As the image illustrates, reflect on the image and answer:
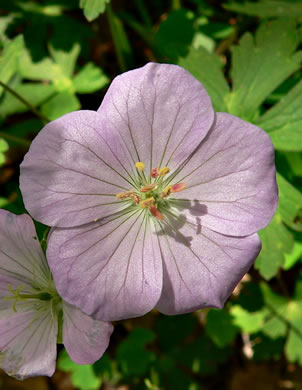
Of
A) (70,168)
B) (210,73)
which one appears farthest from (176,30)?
(70,168)

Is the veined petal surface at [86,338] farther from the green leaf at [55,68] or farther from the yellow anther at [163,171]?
→ the green leaf at [55,68]

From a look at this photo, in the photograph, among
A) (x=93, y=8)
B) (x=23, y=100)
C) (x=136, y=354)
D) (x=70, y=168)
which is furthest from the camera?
(x=136, y=354)

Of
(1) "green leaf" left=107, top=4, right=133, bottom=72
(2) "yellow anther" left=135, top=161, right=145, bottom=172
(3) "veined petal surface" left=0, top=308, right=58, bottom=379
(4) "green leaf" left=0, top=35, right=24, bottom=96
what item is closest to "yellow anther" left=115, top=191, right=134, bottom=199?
(2) "yellow anther" left=135, top=161, right=145, bottom=172

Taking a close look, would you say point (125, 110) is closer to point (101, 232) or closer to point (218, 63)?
point (101, 232)

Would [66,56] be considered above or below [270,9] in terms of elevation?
below

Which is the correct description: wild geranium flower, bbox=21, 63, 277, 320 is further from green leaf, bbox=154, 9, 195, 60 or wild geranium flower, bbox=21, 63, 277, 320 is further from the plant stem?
green leaf, bbox=154, 9, 195, 60

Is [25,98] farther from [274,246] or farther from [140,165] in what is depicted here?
[274,246]
